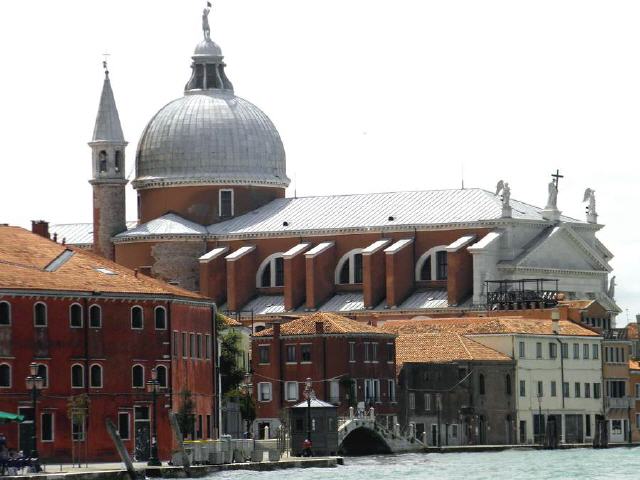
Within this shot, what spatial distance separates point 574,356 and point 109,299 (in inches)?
1469

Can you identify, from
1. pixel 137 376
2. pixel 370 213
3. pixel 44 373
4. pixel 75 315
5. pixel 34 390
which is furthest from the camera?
pixel 370 213

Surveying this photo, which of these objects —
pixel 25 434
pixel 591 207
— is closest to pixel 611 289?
pixel 591 207

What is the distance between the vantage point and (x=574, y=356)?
359 ft

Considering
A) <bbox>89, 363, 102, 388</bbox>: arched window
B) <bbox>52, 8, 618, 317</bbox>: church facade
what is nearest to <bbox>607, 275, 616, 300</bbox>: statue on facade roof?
<bbox>52, 8, 618, 317</bbox>: church facade

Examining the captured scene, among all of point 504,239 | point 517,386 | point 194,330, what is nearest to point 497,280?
point 504,239

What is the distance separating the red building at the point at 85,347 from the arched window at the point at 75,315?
29mm

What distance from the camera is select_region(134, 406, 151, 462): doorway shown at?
7519 centimetres

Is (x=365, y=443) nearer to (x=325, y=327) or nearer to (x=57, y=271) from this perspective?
(x=325, y=327)

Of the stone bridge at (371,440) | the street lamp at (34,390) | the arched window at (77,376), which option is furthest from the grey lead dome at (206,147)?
the street lamp at (34,390)

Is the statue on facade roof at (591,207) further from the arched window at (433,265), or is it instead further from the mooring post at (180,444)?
the mooring post at (180,444)

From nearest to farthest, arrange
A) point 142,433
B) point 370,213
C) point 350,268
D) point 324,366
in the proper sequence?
point 142,433 → point 324,366 → point 350,268 → point 370,213

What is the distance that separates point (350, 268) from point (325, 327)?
2529 centimetres

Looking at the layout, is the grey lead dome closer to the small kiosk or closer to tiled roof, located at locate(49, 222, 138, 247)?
tiled roof, located at locate(49, 222, 138, 247)

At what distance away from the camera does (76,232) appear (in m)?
133
